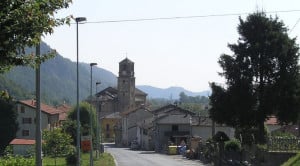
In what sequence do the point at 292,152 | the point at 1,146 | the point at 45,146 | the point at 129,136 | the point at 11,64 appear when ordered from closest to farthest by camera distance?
the point at 11,64, the point at 292,152, the point at 45,146, the point at 1,146, the point at 129,136

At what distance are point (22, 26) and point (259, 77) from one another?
44.9m

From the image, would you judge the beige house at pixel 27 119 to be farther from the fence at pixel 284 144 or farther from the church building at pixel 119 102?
the fence at pixel 284 144

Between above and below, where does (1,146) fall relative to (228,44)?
below

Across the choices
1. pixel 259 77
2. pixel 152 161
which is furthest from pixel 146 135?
pixel 259 77

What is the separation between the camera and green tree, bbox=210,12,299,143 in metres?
49.5

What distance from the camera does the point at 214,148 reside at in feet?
186

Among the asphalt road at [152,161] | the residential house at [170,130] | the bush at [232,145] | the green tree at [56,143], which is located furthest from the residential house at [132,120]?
the bush at [232,145]

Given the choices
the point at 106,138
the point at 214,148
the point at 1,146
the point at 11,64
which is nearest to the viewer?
the point at 11,64

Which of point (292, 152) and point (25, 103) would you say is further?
point (25, 103)

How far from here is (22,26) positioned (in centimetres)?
753

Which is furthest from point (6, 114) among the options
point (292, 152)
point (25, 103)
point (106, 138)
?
point (106, 138)

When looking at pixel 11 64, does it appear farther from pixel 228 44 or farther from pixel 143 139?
pixel 143 139

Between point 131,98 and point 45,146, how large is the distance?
104147 millimetres

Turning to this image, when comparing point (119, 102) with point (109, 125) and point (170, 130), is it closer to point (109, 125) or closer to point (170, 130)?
point (109, 125)
